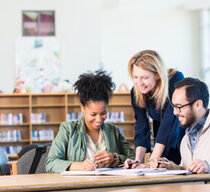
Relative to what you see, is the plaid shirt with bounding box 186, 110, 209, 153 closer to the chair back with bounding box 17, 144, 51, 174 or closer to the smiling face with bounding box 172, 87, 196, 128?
the smiling face with bounding box 172, 87, 196, 128

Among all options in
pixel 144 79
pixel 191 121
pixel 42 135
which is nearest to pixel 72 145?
pixel 144 79

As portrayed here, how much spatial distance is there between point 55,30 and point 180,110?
790cm

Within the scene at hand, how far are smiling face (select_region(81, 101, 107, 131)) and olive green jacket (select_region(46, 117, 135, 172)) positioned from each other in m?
0.08

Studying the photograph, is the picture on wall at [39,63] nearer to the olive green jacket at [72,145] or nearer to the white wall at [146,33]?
the white wall at [146,33]

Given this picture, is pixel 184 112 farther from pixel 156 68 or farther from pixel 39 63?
pixel 39 63

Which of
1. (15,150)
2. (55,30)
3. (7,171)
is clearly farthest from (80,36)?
(7,171)

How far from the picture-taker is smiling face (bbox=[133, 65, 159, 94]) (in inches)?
111

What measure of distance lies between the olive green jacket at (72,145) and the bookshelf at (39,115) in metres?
5.54

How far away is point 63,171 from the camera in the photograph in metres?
2.47

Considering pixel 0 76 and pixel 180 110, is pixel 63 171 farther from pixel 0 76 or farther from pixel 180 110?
pixel 0 76

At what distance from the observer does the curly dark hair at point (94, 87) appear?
2.78m

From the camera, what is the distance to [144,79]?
283 cm

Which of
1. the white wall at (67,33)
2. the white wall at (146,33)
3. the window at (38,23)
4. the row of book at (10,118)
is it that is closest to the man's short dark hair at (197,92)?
the row of book at (10,118)

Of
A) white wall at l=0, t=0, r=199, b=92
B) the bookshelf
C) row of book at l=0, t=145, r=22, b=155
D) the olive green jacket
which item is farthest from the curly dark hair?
white wall at l=0, t=0, r=199, b=92
